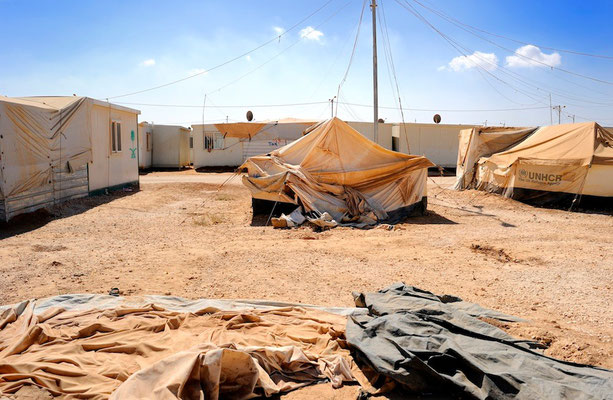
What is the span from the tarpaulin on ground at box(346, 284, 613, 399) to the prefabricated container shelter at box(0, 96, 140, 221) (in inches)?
311

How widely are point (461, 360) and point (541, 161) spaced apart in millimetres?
11041

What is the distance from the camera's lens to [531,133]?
1378cm

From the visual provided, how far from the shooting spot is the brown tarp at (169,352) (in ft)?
8.04

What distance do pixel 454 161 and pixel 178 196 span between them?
1677 centimetres

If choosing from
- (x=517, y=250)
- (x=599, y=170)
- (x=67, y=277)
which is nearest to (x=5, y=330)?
(x=67, y=277)

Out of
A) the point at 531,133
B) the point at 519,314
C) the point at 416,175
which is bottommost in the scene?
the point at 519,314

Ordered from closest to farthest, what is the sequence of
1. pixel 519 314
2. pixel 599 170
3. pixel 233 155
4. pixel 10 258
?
pixel 519 314 < pixel 10 258 < pixel 599 170 < pixel 233 155

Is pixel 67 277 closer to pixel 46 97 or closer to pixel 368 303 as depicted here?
pixel 368 303

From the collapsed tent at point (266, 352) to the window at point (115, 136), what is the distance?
32.6 ft

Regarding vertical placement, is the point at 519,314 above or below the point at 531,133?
below

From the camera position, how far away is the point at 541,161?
11898 millimetres

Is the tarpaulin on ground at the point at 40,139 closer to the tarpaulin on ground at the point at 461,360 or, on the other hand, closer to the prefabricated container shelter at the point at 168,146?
the tarpaulin on ground at the point at 461,360

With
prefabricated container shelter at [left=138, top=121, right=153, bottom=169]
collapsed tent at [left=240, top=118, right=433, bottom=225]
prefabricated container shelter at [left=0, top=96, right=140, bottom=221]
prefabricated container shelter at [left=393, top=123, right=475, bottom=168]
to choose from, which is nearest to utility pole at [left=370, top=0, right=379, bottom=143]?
collapsed tent at [left=240, top=118, right=433, bottom=225]

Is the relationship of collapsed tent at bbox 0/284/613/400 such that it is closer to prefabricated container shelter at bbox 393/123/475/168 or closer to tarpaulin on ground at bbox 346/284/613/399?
tarpaulin on ground at bbox 346/284/613/399
